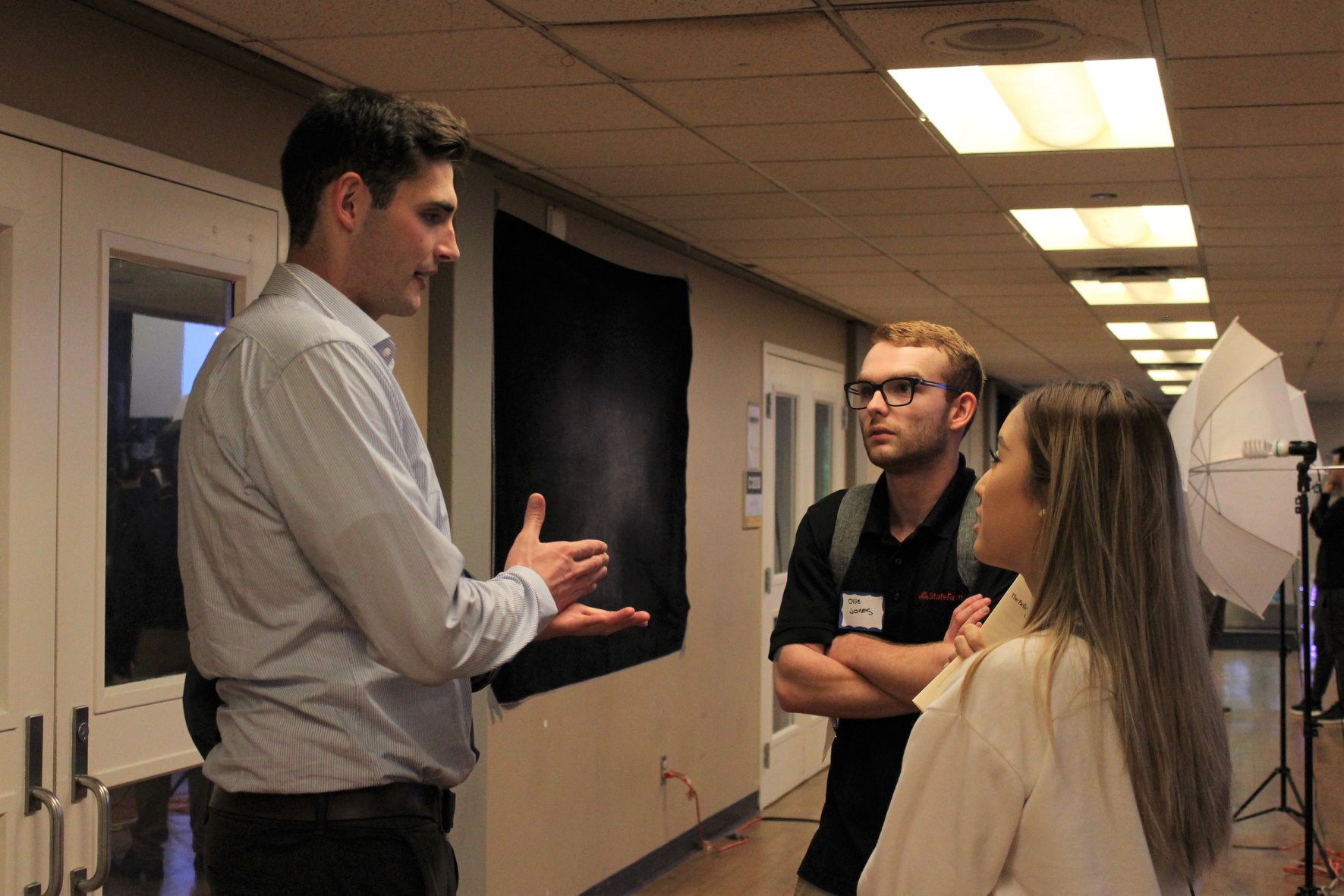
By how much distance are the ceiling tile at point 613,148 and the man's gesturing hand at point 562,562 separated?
216 cm

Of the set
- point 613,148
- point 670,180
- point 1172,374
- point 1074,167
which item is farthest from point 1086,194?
point 1172,374

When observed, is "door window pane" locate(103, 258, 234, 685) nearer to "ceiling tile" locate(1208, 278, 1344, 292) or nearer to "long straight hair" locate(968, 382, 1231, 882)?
"long straight hair" locate(968, 382, 1231, 882)

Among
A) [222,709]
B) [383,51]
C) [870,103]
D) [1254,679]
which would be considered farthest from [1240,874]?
[1254,679]

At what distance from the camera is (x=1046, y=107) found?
3604mm

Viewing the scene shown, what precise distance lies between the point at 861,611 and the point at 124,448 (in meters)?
1.61

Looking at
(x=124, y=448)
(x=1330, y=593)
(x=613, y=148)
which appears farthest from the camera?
(x=1330, y=593)

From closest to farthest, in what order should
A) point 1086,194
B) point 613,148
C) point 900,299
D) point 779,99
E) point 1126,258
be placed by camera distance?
1. point 779,99
2. point 613,148
3. point 1086,194
4. point 1126,258
5. point 900,299

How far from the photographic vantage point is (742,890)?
4.98 m

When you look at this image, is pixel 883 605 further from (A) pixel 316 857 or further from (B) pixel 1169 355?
(B) pixel 1169 355

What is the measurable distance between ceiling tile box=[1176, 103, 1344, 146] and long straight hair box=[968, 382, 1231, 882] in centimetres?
228

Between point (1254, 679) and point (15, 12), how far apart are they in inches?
441

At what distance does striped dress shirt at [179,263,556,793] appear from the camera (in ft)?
4.12

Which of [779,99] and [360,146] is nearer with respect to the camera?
[360,146]

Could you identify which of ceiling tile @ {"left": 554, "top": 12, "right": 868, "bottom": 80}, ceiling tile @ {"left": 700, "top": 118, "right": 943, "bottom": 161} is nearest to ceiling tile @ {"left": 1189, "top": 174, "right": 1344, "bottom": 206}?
ceiling tile @ {"left": 700, "top": 118, "right": 943, "bottom": 161}
